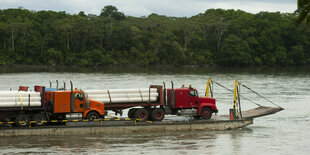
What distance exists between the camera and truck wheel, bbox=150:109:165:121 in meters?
27.5

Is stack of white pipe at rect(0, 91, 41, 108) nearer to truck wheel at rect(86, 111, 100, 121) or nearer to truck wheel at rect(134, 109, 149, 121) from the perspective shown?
truck wheel at rect(86, 111, 100, 121)

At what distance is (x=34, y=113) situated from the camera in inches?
1013

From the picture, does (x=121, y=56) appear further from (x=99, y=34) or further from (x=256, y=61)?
(x=256, y=61)

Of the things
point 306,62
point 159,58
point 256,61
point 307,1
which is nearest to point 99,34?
point 159,58

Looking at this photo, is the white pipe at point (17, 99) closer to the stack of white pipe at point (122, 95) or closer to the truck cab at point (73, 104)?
the truck cab at point (73, 104)

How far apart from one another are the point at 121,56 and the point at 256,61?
36.9 metres

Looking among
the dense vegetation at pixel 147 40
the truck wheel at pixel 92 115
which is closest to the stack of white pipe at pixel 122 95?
the truck wheel at pixel 92 115

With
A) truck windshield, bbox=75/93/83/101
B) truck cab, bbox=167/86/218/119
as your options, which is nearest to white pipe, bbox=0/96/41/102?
truck windshield, bbox=75/93/83/101

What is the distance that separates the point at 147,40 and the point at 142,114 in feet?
350

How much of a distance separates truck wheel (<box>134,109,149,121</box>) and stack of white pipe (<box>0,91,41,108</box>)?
17.6ft

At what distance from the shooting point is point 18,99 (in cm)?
2491

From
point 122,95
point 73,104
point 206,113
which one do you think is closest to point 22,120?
point 73,104

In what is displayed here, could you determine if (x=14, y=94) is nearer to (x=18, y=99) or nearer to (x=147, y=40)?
(x=18, y=99)

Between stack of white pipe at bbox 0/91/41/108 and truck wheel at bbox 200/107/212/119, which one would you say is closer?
stack of white pipe at bbox 0/91/41/108
